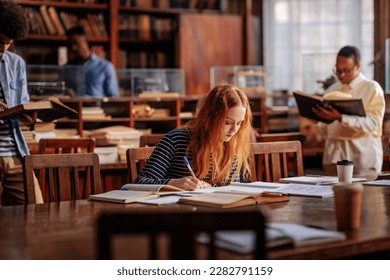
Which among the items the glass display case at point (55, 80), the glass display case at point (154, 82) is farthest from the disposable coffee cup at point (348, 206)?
the glass display case at point (154, 82)

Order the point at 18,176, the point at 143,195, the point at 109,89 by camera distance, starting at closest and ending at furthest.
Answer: the point at 143,195
the point at 18,176
the point at 109,89

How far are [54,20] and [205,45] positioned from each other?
167 centimetres

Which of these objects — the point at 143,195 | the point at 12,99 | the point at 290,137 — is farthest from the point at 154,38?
the point at 143,195

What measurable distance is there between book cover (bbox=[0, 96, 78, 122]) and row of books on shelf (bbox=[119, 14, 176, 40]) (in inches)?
171

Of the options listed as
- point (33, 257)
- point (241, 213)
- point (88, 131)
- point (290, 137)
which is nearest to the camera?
point (241, 213)

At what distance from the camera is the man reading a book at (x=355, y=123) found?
4.27 meters

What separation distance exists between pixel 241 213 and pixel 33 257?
1.83 feet

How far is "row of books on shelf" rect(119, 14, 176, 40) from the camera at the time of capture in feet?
25.2

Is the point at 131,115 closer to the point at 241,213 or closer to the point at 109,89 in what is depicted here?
the point at 109,89

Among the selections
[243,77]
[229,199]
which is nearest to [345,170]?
[229,199]

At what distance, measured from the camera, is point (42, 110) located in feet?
10.7

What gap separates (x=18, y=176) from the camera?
3307 millimetres

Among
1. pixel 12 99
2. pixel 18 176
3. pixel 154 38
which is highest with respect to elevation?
pixel 154 38

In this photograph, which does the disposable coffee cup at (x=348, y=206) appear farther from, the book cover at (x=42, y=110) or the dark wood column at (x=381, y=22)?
the dark wood column at (x=381, y=22)
